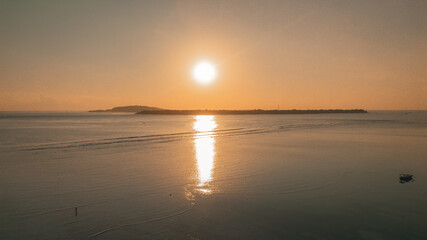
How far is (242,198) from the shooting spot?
388 inches

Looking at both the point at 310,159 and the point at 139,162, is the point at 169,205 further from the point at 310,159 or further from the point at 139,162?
the point at 310,159

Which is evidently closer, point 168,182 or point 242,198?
point 242,198

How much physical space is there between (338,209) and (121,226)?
7120mm

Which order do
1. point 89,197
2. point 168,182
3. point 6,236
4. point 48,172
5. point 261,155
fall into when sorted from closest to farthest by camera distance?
point 6,236 → point 89,197 → point 168,182 → point 48,172 → point 261,155

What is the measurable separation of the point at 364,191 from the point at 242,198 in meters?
5.34

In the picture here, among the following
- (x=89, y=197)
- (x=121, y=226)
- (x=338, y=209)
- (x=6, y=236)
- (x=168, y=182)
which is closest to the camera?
(x=6, y=236)

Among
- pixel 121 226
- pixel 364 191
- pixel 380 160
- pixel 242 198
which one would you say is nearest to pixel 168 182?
pixel 242 198

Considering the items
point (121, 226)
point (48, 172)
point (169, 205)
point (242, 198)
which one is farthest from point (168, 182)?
point (48, 172)

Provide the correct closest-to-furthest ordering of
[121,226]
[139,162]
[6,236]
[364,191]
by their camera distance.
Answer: [6,236] < [121,226] < [364,191] < [139,162]

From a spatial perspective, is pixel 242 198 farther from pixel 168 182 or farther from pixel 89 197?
pixel 89 197

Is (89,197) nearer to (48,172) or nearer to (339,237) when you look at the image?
(48,172)

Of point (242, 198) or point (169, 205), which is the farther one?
point (242, 198)

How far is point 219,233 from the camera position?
6953 mm

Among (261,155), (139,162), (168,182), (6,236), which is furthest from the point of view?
(261,155)
